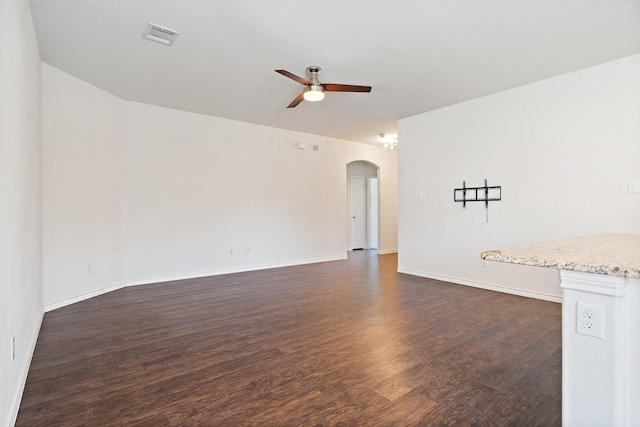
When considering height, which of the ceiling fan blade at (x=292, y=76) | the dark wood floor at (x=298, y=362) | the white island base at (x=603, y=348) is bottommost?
the dark wood floor at (x=298, y=362)

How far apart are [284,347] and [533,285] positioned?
3225 mm

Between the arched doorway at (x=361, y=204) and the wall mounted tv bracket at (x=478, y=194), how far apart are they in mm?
4730

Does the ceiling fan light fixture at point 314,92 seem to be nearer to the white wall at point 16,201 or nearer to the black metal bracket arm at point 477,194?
the white wall at point 16,201

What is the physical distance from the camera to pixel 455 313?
11.4ft

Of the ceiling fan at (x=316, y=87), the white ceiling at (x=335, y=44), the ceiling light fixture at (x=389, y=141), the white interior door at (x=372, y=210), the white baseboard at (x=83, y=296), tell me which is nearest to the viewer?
the white ceiling at (x=335, y=44)

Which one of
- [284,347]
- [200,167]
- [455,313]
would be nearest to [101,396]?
[284,347]

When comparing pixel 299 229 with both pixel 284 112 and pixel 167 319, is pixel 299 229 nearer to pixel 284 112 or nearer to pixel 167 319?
pixel 284 112

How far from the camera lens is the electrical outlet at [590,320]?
3.80 ft

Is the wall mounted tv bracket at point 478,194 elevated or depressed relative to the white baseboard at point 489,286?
elevated

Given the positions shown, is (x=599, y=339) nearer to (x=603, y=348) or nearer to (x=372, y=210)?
(x=603, y=348)

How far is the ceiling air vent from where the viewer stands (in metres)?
2.90

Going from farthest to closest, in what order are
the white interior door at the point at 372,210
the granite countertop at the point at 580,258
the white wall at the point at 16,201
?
the white interior door at the point at 372,210 → the white wall at the point at 16,201 → the granite countertop at the point at 580,258

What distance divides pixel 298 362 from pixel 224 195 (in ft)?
13.0

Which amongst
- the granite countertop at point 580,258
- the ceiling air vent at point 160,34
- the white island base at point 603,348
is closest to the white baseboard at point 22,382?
the granite countertop at point 580,258
